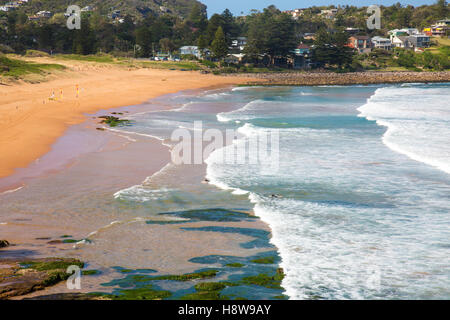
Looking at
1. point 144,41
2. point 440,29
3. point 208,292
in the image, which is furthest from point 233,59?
point 208,292

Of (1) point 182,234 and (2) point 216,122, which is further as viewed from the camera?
(2) point 216,122

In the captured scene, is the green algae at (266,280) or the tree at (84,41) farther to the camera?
the tree at (84,41)

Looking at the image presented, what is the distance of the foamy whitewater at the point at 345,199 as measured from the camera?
10.4 metres

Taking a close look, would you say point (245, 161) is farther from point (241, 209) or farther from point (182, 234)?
point (182, 234)

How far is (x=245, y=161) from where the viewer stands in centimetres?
2202

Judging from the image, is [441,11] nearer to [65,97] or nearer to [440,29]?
[440,29]

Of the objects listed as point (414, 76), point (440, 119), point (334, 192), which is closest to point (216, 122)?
point (440, 119)

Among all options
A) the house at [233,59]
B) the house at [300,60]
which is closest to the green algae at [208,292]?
the house at [233,59]

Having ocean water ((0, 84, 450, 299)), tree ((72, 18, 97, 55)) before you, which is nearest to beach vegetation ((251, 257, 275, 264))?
ocean water ((0, 84, 450, 299))

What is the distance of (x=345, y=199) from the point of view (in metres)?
16.1

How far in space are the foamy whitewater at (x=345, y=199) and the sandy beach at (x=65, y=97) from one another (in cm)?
569

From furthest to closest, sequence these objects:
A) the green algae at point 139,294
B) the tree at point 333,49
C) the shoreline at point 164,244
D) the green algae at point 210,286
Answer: the tree at point 333,49
the shoreline at point 164,244
the green algae at point 210,286
the green algae at point 139,294

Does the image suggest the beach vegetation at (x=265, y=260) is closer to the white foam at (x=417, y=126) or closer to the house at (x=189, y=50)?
the white foam at (x=417, y=126)

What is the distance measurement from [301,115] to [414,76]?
6937 cm
